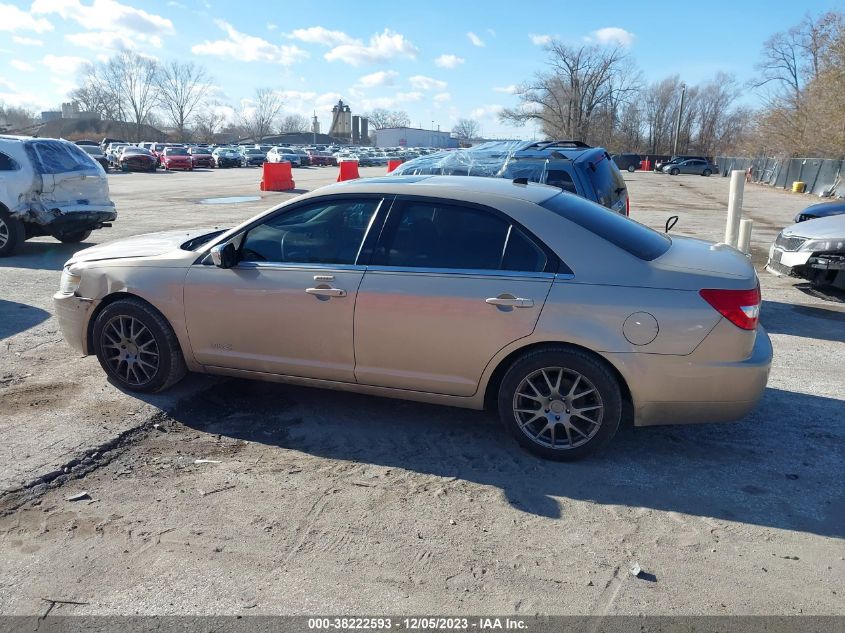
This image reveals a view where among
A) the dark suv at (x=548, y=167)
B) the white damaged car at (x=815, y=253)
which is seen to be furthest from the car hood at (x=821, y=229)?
the dark suv at (x=548, y=167)

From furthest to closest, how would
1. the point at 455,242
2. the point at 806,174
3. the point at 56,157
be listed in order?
the point at 806,174 < the point at 56,157 < the point at 455,242

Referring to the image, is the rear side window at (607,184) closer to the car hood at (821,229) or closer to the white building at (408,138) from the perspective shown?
the car hood at (821,229)

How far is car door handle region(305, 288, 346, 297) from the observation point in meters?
4.12

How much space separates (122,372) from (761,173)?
4872cm

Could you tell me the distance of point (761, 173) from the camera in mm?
45188

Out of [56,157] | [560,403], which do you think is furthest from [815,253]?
[56,157]

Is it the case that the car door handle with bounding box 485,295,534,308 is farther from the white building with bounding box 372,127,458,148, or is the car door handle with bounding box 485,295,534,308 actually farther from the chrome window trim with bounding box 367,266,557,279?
the white building with bounding box 372,127,458,148

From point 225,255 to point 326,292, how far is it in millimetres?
778

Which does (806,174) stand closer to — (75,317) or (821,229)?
(821,229)

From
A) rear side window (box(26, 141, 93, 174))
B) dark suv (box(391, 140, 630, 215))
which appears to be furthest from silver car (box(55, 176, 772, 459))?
rear side window (box(26, 141, 93, 174))

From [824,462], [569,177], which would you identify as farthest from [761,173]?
[824,462]

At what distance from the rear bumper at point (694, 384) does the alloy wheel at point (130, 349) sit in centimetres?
316

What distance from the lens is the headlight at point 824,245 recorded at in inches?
309

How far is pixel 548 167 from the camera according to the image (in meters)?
7.45
